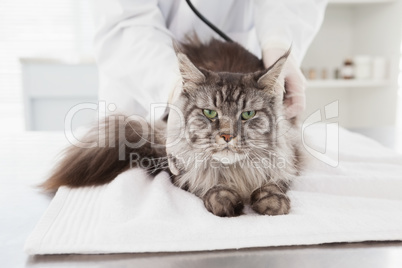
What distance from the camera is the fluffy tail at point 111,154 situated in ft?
3.30

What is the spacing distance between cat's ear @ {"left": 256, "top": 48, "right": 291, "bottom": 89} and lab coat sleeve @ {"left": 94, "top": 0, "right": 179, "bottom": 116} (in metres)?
Answer: 0.32

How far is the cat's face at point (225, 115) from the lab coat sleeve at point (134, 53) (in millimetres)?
222

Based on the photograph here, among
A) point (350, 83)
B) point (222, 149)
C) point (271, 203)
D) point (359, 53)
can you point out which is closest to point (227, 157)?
point (222, 149)

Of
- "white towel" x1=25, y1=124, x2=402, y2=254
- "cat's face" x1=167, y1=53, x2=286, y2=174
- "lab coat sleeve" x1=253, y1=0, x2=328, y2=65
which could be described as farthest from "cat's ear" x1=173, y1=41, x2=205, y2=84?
"lab coat sleeve" x1=253, y1=0, x2=328, y2=65

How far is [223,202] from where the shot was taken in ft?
2.62

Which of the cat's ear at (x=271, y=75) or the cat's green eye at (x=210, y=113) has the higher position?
the cat's ear at (x=271, y=75)

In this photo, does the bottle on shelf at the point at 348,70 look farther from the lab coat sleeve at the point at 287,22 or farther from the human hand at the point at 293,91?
the human hand at the point at 293,91

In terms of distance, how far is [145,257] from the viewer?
0.61 meters

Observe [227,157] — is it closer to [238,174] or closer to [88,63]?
[238,174]

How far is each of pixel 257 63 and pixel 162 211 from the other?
0.65 m

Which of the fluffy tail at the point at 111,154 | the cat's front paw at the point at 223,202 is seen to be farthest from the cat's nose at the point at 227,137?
the fluffy tail at the point at 111,154

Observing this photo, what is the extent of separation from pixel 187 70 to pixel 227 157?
0.78ft

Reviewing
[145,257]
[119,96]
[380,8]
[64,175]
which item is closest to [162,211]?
[145,257]

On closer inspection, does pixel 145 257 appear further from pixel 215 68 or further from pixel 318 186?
pixel 215 68
